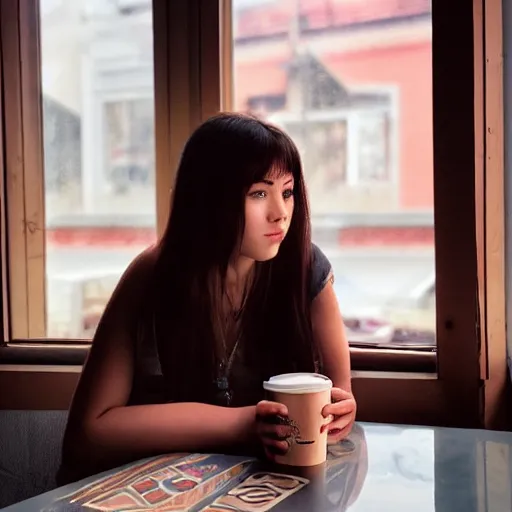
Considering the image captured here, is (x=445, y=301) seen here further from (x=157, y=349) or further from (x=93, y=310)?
(x=93, y=310)

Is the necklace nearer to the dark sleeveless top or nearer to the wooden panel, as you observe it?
the dark sleeveless top

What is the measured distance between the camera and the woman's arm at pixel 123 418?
3.46 ft

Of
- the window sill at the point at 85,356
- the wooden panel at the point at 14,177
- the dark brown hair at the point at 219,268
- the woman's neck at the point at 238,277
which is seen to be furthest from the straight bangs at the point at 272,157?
the wooden panel at the point at 14,177

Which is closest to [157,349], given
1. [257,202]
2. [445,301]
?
[257,202]

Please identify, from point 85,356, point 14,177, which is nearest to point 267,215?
point 85,356

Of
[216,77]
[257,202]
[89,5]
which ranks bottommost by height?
[257,202]

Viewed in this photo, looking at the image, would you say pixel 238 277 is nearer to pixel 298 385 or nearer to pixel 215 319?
pixel 215 319

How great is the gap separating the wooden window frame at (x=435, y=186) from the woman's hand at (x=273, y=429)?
334mm

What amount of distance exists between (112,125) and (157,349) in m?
0.49

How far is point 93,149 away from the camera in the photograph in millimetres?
1386

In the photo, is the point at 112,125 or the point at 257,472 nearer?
the point at 257,472

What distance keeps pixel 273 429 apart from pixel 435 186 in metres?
0.53

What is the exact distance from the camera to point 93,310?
134cm

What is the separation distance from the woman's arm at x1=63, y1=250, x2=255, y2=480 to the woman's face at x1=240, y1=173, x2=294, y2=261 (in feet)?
0.62
